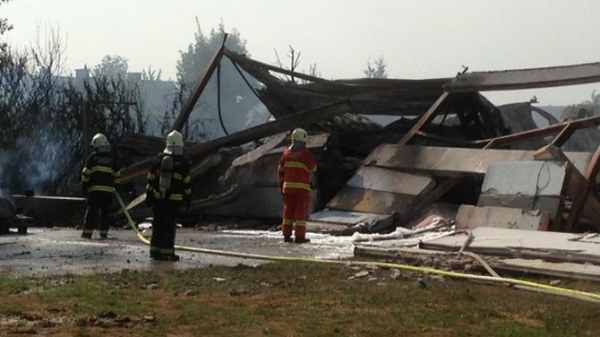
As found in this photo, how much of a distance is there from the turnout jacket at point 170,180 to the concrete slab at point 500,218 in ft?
17.1

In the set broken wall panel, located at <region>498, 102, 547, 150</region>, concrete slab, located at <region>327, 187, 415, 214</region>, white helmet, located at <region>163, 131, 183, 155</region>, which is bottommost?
concrete slab, located at <region>327, 187, 415, 214</region>

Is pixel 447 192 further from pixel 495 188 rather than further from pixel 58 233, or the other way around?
pixel 58 233

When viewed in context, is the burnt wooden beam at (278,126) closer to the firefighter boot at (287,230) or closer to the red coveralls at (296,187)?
the red coveralls at (296,187)

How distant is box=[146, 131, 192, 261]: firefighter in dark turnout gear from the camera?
11.1 m

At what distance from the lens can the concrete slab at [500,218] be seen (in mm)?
13469

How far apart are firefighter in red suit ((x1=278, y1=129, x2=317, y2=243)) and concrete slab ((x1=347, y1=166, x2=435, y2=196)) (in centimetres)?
283

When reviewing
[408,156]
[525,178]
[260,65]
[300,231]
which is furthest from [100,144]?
[525,178]

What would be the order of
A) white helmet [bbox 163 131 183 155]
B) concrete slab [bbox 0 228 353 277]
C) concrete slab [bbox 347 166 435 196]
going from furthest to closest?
concrete slab [bbox 347 166 435 196] < white helmet [bbox 163 131 183 155] < concrete slab [bbox 0 228 353 277]

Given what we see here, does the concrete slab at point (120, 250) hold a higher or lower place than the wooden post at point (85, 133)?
lower

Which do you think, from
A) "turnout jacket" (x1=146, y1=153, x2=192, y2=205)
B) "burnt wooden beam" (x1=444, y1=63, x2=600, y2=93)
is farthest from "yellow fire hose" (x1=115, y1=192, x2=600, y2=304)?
"burnt wooden beam" (x1=444, y1=63, x2=600, y2=93)

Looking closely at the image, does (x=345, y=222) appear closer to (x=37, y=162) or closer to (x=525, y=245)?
(x=525, y=245)

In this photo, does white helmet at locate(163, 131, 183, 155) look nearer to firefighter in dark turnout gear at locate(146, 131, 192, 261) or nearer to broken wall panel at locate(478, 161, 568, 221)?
firefighter in dark turnout gear at locate(146, 131, 192, 261)

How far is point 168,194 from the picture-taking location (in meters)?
11.2

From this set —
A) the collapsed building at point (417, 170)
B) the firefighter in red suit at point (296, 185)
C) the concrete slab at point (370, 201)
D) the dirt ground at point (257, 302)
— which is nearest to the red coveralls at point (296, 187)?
the firefighter in red suit at point (296, 185)
